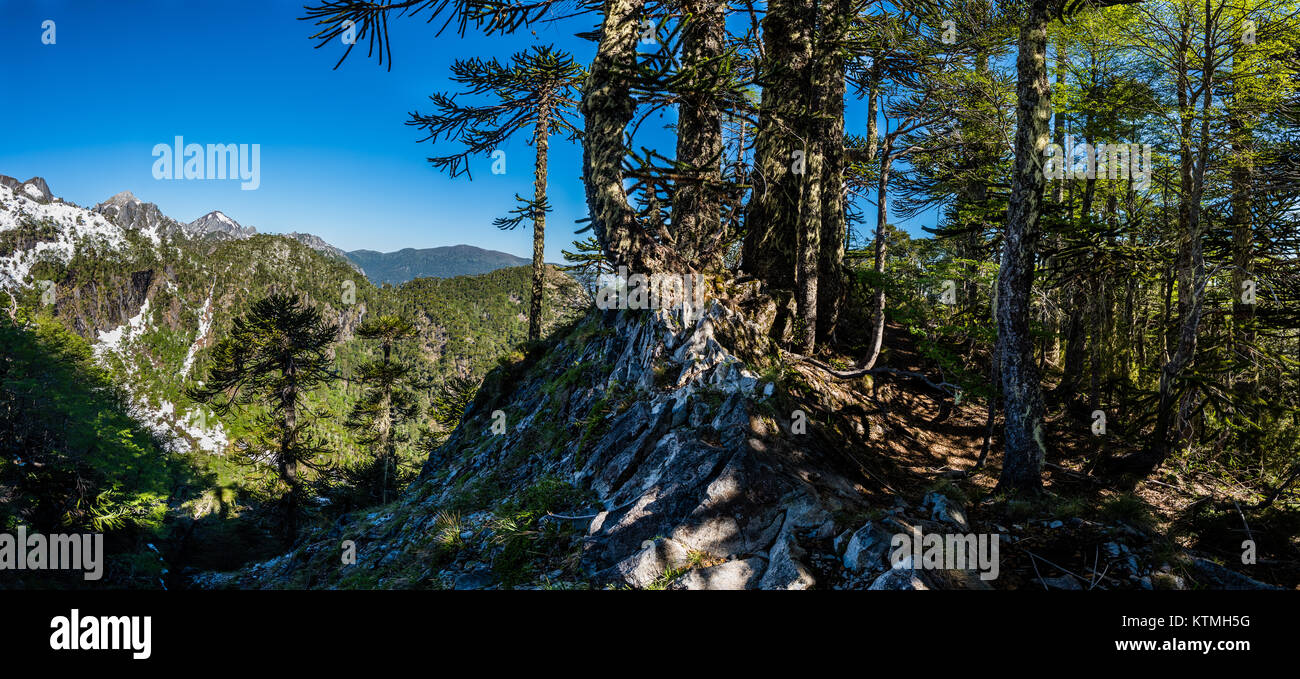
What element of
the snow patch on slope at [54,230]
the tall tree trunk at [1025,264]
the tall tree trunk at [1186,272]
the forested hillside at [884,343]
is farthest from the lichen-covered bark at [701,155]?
the snow patch on slope at [54,230]

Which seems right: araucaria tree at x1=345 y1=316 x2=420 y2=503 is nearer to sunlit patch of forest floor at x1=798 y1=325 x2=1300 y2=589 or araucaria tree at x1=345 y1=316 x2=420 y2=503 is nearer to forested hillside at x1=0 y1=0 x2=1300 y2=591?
forested hillside at x1=0 y1=0 x2=1300 y2=591

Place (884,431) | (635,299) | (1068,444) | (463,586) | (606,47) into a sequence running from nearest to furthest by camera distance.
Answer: (463,586) < (606,47) < (635,299) < (884,431) < (1068,444)

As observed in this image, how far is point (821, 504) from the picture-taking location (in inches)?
175

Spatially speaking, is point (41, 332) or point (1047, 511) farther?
point (41, 332)

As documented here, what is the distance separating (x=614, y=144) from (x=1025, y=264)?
499 centimetres

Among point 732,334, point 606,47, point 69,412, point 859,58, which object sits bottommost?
point 69,412

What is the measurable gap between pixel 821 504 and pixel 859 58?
8.26m

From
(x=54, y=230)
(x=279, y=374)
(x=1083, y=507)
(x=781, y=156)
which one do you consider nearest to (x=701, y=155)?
(x=781, y=156)

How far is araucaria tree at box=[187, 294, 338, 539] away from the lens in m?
20.6

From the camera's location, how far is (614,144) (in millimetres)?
6441

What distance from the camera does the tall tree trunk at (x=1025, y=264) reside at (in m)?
5.54

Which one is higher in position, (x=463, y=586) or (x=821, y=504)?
(x=821, y=504)
